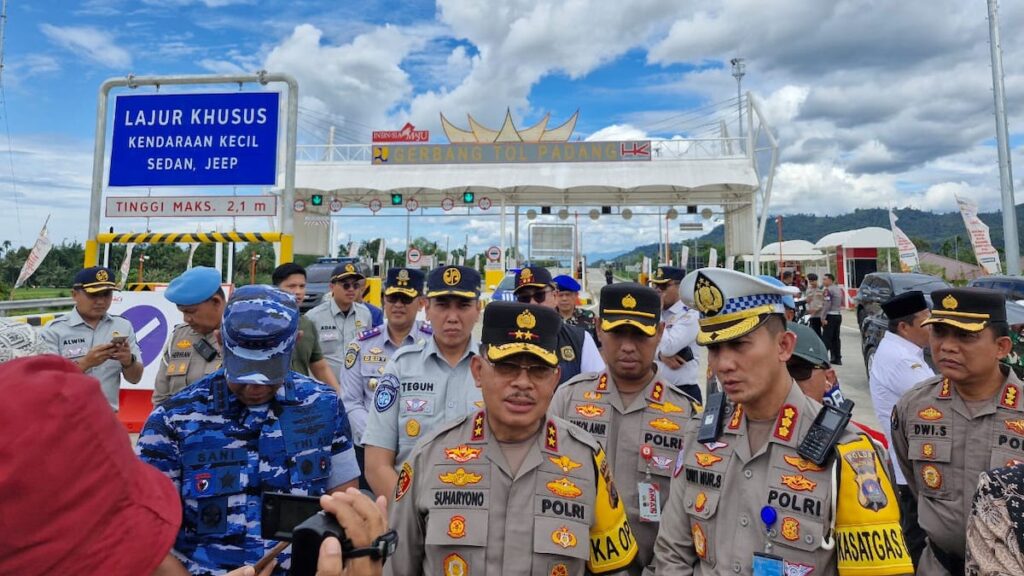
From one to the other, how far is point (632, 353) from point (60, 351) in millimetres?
4058

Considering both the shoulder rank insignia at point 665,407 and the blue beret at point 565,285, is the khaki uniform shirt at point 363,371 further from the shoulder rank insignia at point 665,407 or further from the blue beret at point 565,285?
the blue beret at point 565,285

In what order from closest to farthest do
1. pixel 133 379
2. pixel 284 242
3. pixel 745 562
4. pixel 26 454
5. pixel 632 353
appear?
1. pixel 26 454
2. pixel 745 562
3. pixel 632 353
4. pixel 133 379
5. pixel 284 242

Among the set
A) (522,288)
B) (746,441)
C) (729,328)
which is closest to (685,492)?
(746,441)

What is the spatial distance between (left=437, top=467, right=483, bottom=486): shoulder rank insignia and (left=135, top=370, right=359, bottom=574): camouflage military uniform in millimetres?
410

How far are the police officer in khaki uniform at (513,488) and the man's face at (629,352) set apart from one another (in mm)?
881

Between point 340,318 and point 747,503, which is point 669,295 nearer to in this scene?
point 340,318

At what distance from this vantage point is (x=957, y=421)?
7.94 feet

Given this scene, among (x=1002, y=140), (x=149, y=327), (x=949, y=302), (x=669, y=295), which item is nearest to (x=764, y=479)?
(x=949, y=302)

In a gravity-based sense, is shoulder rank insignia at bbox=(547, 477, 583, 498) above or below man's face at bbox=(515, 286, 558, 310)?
below

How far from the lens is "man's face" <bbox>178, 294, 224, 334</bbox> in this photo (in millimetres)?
3283

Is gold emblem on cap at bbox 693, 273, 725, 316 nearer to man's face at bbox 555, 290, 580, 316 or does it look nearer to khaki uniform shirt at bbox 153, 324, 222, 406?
khaki uniform shirt at bbox 153, 324, 222, 406

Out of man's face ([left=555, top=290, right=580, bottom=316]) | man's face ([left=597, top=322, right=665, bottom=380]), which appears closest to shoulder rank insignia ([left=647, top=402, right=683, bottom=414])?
man's face ([left=597, top=322, right=665, bottom=380])

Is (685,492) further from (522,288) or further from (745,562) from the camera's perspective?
(522,288)

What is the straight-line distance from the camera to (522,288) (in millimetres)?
4875
